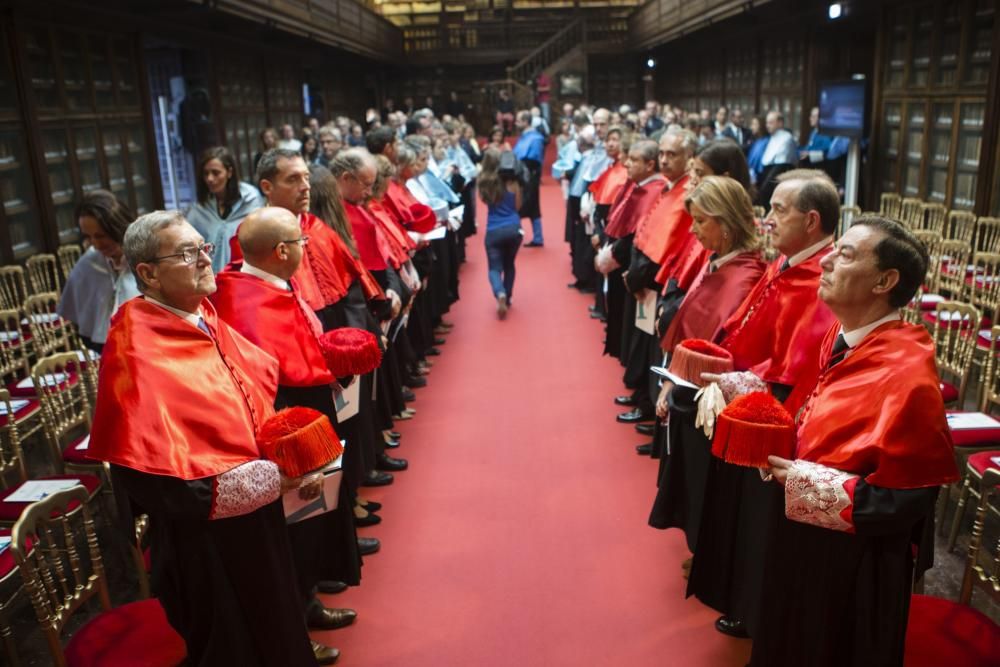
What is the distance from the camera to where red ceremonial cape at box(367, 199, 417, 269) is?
490cm

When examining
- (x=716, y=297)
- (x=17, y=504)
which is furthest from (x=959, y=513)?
(x=17, y=504)

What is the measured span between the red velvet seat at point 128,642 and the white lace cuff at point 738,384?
202 cm

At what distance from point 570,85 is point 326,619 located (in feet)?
68.0

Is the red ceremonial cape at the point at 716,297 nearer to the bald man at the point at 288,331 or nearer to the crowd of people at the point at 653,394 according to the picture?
the crowd of people at the point at 653,394

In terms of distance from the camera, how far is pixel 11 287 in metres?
6.70

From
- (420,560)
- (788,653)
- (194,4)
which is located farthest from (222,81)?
(788,653)

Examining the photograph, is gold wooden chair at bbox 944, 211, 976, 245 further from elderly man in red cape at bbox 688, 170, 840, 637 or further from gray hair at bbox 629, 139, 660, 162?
elderly man in red cape at bbox 688, 170, 840, 637

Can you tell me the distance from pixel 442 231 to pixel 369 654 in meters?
3.65

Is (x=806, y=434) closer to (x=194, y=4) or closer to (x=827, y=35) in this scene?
(x=194, y=4)

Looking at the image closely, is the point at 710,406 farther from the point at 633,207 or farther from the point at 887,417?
the point at 633,207

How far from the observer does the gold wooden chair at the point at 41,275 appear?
6.54 m

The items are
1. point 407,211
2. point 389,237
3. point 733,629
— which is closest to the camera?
point 733,629

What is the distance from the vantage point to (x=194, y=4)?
889 cm

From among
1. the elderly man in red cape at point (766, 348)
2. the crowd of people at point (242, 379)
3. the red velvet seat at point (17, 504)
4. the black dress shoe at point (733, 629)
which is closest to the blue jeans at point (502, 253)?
the crowd of people at point (242, 379)
